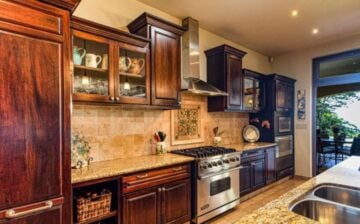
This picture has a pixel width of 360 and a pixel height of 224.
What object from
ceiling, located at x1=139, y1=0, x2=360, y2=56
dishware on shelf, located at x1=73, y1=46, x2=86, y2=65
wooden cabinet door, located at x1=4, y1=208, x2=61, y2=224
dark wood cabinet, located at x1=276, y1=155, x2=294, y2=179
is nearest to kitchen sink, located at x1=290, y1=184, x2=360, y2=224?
wooden cabinet door, located at x1=4, y1=208, x2=61, y2=224

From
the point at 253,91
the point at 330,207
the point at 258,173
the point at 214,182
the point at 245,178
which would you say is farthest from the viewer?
the point at 253,91

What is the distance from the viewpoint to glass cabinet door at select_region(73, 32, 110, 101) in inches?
84.5

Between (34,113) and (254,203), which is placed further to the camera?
(254,203)

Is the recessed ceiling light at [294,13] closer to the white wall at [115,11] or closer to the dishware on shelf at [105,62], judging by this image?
the white wall at [115,11]

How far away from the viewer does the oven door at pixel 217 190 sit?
9.20 feet

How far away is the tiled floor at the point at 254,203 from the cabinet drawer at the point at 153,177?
91 centimetres

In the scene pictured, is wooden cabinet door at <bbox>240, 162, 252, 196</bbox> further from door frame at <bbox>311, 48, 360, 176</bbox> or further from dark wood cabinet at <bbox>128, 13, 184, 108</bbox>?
door frame at <bbox>311, 48, 360, 176</bbox>

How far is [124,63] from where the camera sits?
8.19ft

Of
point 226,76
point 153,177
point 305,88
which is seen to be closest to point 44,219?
point 153,177

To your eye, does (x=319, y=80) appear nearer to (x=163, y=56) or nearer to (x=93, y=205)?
(x=163, y=56)

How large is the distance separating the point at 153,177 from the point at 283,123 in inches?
139

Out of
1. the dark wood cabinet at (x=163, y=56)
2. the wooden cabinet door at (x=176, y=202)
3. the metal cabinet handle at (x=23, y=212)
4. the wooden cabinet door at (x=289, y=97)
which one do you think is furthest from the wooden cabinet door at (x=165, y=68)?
the wooden cabinet door at (x=289, y=97)

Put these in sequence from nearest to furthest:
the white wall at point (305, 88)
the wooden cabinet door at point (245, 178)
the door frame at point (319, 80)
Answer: the wooden cabinet door at point (245, 178) < the door frame at point (319, 80) < the white wall at point (305, 88)

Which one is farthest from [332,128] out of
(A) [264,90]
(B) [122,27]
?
(B) [122,27]
